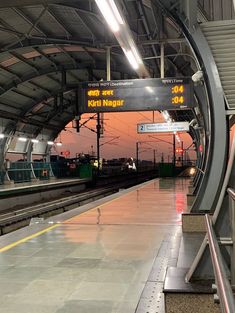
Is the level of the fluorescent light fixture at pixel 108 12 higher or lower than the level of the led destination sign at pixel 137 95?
higher

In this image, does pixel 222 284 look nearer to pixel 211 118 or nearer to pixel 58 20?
pixel 211 118

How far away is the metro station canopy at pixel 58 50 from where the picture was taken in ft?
41.9

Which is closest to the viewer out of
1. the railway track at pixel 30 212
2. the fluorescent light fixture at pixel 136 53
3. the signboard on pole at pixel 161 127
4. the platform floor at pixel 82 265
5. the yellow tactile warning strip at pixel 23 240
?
the platform floor at pixel 82 265

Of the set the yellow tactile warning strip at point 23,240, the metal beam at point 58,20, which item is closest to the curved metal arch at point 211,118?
the yellow tactile warning strip at point 23,240

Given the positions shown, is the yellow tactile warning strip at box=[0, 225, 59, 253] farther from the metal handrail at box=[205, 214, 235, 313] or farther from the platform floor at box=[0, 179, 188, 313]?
the metal handrail at box=[205, 214, 235, 313]

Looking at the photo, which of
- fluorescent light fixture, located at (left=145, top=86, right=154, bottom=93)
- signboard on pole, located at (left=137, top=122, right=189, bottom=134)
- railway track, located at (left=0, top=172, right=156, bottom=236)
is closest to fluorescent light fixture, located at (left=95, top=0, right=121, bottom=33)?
fluorescent light fixture, located at (left=145, top=86, right=154, bottom=93)

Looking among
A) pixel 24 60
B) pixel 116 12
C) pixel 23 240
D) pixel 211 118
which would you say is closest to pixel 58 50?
pixel 24 60

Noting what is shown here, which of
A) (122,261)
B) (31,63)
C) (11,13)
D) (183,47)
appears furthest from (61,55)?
(122,261)

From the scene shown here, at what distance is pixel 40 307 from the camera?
13.6 ft

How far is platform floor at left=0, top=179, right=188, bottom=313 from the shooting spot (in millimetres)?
4301

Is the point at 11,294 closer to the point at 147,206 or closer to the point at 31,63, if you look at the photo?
the point at 147,206

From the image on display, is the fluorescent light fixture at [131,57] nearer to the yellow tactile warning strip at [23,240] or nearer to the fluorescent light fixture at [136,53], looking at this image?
the fluorescent light fixture at [136,53]

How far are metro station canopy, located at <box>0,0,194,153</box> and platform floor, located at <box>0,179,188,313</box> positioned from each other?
4.25 metres

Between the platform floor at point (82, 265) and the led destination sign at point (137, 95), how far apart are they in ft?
9.66
